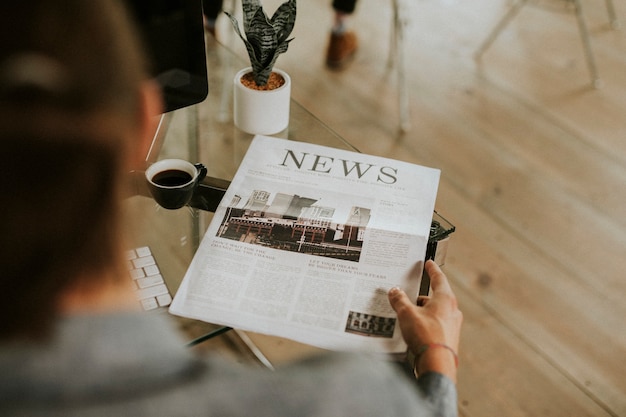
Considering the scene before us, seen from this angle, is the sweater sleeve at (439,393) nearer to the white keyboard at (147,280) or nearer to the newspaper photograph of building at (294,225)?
the newspaper photograph of building at (294,225)

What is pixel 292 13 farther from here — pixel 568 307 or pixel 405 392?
pixel 568 307

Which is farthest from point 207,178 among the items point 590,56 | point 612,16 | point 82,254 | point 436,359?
point 612,16

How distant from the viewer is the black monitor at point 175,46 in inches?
36.7

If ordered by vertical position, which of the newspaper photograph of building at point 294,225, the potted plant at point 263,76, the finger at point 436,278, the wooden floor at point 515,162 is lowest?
the wooden floor at point 515,162

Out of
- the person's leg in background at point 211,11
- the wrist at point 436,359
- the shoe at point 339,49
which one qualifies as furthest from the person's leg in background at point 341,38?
the wrist at point 436,359

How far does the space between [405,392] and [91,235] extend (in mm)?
294

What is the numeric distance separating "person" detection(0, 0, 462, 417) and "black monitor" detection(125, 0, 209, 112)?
1.56ft

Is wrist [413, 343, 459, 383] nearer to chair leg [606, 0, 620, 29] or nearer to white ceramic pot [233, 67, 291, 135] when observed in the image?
white ceramic pot [233, 67, 291, 135]

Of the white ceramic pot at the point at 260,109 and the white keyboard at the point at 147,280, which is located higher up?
the white ceramic pot at the point at 260,109

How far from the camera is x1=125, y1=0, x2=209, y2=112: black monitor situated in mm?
931

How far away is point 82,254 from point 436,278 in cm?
52

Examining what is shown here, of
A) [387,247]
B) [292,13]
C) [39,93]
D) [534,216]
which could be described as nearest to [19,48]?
[39,93]

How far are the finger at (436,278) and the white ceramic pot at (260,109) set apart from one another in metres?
0.41

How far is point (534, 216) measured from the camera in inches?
70.0
